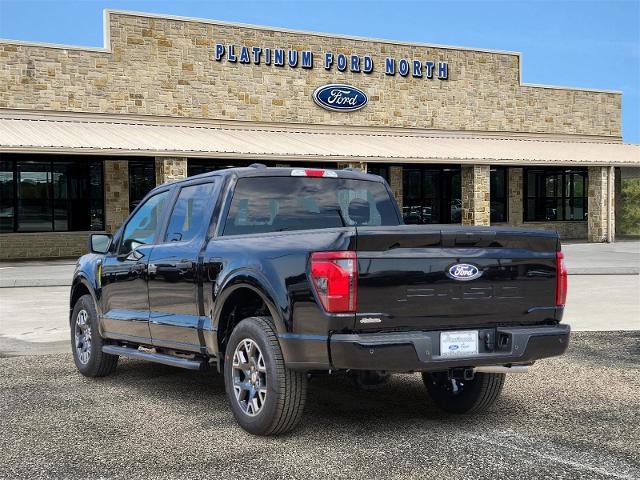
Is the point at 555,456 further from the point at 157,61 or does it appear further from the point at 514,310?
the point at 157,61

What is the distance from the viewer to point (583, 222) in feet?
127

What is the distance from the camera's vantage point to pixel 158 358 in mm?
7293

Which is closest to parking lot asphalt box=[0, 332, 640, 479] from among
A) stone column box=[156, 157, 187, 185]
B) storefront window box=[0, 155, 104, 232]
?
stone column box=[156, 157, 187, 185]

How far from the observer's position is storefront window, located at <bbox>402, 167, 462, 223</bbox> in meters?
35.2

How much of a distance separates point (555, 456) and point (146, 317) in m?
3.70

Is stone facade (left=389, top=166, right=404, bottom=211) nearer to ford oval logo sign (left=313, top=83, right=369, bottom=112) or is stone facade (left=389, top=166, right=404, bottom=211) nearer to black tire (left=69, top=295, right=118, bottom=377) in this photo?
ford oval logo sign (left=313, top=83, right=369, bottom=112)

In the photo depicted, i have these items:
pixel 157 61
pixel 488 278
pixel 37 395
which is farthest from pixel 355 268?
pixel 157 61

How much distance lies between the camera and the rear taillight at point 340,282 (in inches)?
211

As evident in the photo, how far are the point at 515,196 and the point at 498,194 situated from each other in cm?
77

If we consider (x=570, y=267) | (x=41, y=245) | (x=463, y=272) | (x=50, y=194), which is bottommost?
(x=570, y=267)

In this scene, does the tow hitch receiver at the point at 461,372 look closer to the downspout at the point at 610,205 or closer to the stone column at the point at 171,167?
the stone column at the point at 171,167

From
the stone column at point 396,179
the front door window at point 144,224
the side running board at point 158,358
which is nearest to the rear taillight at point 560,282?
the side running board at point 158,358

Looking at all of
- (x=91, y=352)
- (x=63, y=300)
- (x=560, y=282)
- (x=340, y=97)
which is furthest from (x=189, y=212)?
(x=340, y=97)

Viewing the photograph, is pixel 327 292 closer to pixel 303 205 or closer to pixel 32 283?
pixel 303 205
